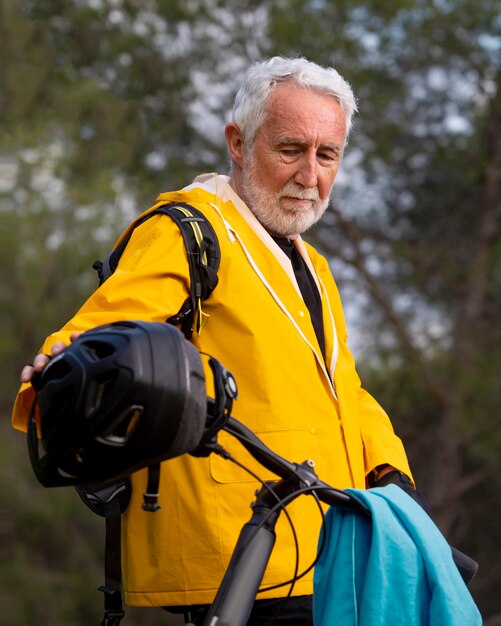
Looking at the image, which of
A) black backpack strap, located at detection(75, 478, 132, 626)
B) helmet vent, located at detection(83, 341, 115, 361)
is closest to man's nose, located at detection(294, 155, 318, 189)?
black backpack strap, located at detection(75, 478, 132, 626)

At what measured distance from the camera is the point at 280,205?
2.77m

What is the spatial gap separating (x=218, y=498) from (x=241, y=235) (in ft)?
2.18

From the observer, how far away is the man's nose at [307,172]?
272 centimetres

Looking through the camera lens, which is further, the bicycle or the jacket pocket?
the jacket pocket

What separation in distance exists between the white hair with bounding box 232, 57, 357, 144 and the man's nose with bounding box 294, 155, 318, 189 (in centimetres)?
16

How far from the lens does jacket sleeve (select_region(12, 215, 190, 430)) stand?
87.2 inches

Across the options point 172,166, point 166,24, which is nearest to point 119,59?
point 166,24

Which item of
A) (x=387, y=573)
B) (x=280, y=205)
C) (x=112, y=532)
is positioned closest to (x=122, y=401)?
(x=387, y=573)

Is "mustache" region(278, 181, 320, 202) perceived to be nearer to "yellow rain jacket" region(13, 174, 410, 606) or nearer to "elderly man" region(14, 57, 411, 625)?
"elderly man" region(14, 57, 411, 625)

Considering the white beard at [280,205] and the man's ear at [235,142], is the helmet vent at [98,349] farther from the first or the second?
the man's ear at [235,142]

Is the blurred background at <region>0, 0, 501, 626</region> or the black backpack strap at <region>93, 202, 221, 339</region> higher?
the blurred background at <region>0, 0, 501, 626</region>

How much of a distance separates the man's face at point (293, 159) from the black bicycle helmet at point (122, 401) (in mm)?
1043

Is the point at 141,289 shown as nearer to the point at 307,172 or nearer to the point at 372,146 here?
the point at 307,172

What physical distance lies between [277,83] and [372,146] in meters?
9.76
